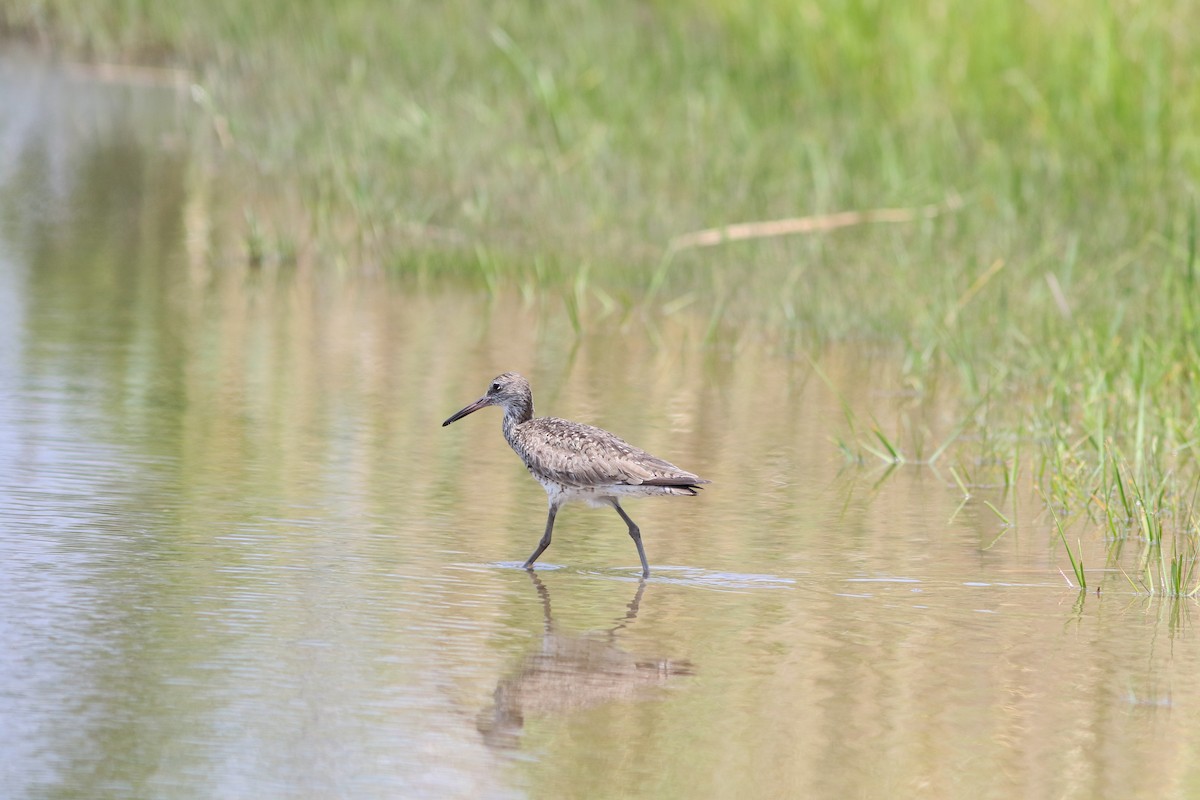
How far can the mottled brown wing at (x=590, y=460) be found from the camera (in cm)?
703

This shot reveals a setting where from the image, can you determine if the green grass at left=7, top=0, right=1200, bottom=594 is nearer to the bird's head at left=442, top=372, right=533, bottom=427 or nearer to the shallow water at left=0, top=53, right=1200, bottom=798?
the shallow water at left=0, top=53, right=1200, bottom=798

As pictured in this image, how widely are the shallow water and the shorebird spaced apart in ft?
0.76

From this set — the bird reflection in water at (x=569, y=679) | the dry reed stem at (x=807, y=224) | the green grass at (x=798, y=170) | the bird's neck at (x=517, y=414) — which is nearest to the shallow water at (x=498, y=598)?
the bird reflection in water at (x=569, y=679)

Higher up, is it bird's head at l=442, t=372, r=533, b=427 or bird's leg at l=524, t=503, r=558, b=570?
bird's head at l=442, t=372, r=533, b=427

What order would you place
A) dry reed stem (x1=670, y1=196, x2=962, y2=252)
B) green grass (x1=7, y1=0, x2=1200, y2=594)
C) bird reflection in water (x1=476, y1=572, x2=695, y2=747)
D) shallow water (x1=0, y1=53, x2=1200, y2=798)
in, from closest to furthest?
shallow water (x1=0, y1=53, x2=1200, y2=798) < bird reflection in water (x1=476, y1=572, x2=695, y2=747) < green grass (x1=7, y1=0, x2=1200, y2=594) < dry reed stem (x1=670, y1=196, x2=962, y2=252)

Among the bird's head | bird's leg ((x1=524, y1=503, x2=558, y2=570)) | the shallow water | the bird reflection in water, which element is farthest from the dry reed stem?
the bird reflection in water

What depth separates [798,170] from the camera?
13938mm

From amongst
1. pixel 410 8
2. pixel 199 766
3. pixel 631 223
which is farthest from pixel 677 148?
pixel 199 766

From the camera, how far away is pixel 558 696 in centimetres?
558

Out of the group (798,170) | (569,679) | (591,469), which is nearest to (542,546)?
(591,469)

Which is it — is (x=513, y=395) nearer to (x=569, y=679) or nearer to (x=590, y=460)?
(x=590, y=460)

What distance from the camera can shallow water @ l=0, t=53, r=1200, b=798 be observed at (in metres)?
5.08

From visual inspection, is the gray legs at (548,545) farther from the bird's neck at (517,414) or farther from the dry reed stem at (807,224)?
the dry reed stem at (807,224)

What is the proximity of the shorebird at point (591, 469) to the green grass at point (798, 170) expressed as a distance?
2.23 metres
